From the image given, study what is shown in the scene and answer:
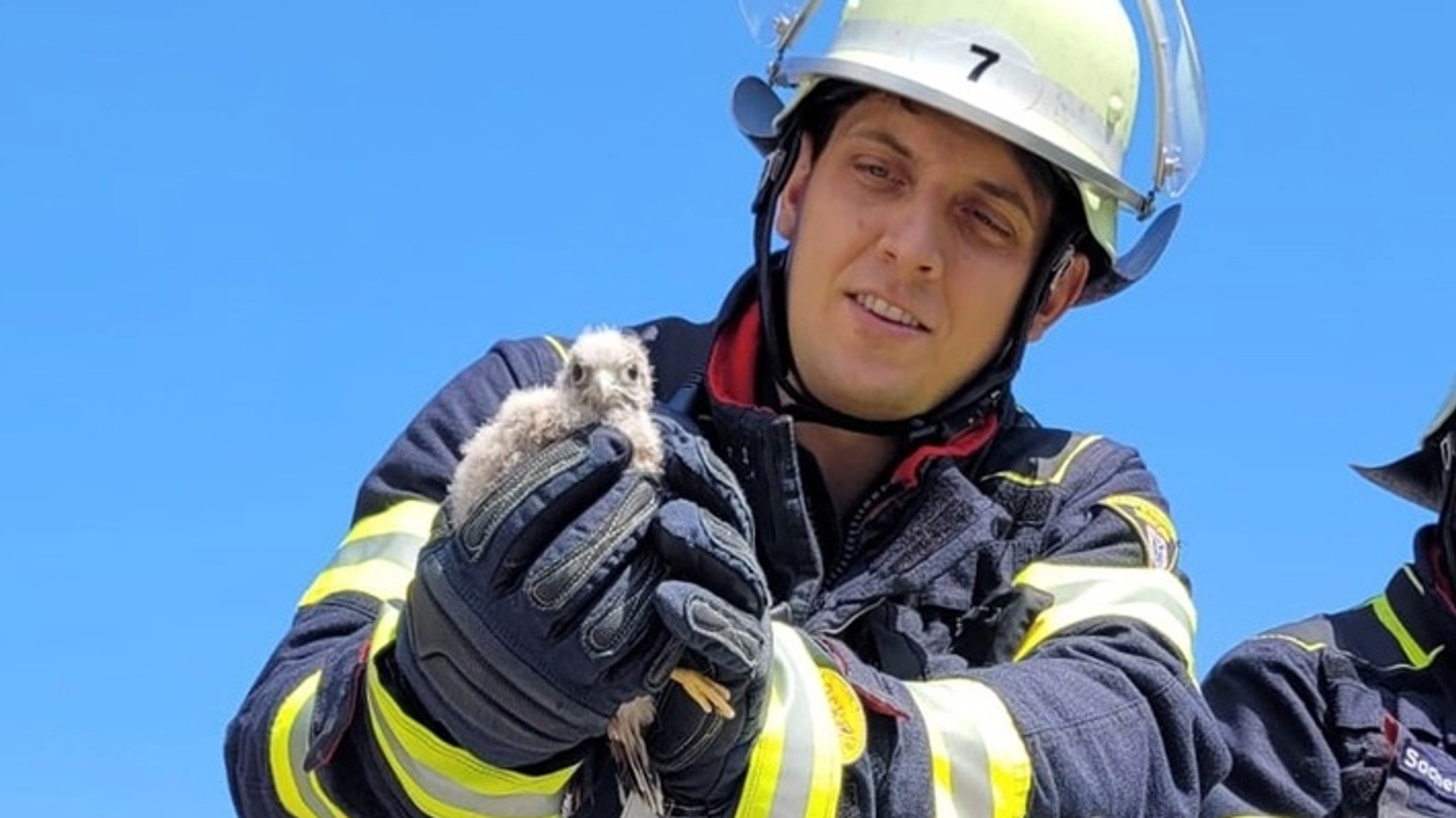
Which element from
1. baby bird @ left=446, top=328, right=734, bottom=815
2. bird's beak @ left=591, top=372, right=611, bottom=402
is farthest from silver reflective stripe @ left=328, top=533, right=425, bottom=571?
bird's beak @ left=591, top=372, right=611, bottom=402

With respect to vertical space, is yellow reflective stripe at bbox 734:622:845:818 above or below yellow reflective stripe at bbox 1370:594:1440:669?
above

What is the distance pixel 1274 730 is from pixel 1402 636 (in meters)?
0.58

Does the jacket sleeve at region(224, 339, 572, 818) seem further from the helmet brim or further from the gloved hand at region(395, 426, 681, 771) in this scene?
the helmet brim

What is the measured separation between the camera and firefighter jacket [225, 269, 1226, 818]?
3297 mm

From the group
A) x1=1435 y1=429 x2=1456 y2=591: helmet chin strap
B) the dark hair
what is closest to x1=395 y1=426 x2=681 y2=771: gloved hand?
the dark hair

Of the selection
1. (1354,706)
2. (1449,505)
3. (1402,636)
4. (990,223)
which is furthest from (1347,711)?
(990,223)

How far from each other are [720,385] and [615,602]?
50.9 inches

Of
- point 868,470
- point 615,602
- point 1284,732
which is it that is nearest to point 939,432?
point 868,470

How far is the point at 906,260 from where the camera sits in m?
4.12

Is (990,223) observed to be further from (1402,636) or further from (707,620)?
(1402,636)

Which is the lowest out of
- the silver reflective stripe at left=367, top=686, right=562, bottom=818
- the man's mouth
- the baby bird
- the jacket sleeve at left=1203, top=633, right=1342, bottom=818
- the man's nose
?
the jacket sleeve at left=1203, top=633, right=1342, bottom=818

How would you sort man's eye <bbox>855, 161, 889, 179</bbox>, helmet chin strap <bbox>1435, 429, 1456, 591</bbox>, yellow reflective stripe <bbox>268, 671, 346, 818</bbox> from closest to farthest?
yellow reflective stripe <bbox>268, 671, 346, 818</bbox> → man's eye <bbox>855, 161, 889, 179</bbox> → helmet chin strap <bbox>1435, 429, 1456, 591</bbox>

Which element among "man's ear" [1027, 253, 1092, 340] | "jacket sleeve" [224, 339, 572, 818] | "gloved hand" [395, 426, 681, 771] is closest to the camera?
"gloved hand" [395, 426, 681, 771]

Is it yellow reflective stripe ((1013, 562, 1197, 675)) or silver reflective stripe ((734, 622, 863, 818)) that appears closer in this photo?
silver reflective stripe ((734, 622, 863, 818))
